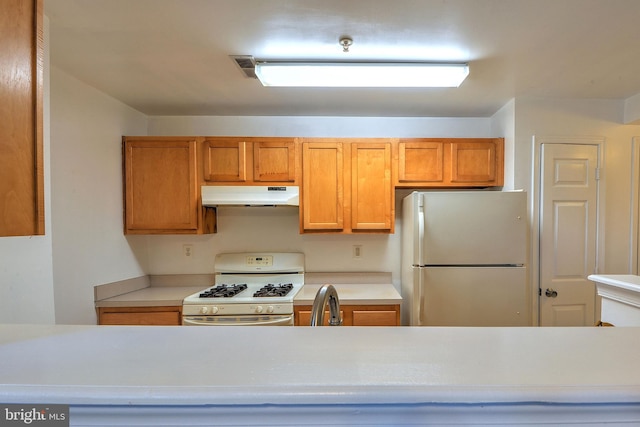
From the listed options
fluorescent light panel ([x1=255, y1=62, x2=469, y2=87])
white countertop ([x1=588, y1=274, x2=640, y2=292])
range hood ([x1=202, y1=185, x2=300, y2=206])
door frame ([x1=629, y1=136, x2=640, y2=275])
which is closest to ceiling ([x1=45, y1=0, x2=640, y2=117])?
fluorescent light panel ([x1=255, y1=62, x2=469, y2=87])

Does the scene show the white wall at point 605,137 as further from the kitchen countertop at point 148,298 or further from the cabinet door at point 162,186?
the kitchen countertop at point 148,298

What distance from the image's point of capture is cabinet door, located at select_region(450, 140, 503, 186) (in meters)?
2.43

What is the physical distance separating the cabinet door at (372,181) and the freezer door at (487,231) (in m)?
0.53

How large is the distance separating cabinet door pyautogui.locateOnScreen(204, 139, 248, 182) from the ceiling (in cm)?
37

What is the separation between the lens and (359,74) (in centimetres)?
174

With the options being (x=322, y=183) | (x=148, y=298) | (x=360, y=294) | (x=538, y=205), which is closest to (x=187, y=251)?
(x=148, y=298)

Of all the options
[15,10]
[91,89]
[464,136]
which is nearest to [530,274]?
[464,136]

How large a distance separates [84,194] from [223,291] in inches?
47.1

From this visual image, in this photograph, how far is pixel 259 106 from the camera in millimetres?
2453

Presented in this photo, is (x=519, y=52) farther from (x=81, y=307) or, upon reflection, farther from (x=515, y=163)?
(x=81, y=307)

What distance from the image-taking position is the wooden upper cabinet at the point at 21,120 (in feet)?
2.28

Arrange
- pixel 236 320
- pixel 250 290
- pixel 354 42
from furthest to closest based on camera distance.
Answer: pixel 250 290 → pixel 236 320 → pixel 354 42

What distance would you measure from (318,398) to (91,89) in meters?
2.56

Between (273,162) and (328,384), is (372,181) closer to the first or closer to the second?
(273,162)
